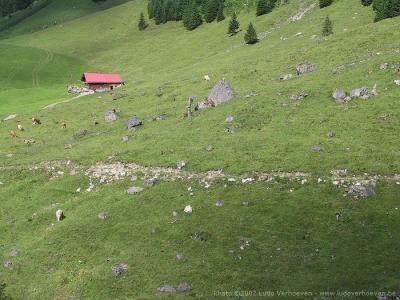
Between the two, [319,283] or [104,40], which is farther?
[104,40]

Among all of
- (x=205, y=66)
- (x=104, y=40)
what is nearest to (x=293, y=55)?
(x=205, y=66)

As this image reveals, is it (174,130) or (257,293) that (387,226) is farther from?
(174,130)

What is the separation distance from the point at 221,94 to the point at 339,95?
Result: 14.5 meters

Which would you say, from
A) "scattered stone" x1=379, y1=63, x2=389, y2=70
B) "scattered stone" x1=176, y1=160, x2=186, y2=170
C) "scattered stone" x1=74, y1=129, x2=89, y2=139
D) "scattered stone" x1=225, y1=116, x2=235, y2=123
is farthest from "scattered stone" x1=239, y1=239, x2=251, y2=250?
"scattered stone" x1=74, y1=129, x2=89, y2=139

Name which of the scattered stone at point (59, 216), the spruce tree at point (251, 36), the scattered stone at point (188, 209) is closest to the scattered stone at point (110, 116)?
the scattered stone at point (59, 216)

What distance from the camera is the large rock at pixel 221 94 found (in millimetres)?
57969

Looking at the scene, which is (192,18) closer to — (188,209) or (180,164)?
(180,164)

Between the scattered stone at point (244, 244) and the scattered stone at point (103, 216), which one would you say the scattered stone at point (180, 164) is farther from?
the scattered stone at point (244, 244)

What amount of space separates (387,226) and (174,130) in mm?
26929

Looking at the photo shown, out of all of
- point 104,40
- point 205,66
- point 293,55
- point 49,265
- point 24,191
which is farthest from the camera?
point 104,40

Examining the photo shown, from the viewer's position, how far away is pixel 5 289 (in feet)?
106

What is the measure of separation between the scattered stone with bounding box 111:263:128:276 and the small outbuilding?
74.5 metres

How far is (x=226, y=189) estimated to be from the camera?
126 ft

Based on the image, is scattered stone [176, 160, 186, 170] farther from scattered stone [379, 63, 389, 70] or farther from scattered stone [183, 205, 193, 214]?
scattered stone [379, 63, 389, 70]
